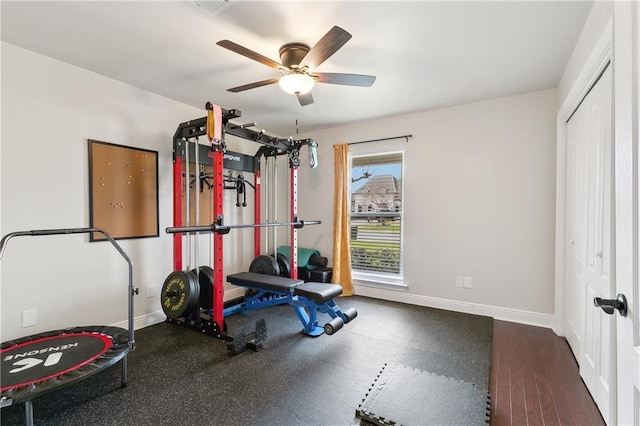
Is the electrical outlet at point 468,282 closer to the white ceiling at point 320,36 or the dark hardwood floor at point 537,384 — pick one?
the dark hardwood floor at point 537,384

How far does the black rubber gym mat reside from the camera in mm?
1641

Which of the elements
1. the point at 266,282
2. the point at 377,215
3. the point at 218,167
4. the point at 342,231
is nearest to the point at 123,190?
the point at 218,167

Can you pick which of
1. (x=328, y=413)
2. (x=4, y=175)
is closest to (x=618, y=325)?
(x=328, y=413)

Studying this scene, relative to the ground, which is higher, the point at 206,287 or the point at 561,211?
the point at 561,211

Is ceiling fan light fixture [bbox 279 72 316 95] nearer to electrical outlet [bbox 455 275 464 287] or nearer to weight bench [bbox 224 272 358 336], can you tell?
weight bench [bbox 224 272 358 336]

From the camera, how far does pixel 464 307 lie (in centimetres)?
347

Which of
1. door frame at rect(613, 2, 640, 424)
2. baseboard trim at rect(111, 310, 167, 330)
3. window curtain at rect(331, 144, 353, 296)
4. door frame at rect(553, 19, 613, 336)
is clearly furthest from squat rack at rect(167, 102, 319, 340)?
door frame at rect(553, 19, 613, 336)

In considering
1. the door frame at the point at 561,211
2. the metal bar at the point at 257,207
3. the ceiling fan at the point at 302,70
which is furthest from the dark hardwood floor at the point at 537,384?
the metal bar at the point at 257,207

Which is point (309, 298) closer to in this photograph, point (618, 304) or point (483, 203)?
point (618, 304)

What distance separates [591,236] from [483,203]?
4.64 ft

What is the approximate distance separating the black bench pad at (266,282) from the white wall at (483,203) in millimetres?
1708

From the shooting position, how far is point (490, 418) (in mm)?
1708

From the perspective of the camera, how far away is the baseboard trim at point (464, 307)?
3.07 metres

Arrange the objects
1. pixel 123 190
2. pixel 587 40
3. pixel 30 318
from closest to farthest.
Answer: pixel 587 40 < pixel 30 318 < pixel 123 190
